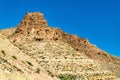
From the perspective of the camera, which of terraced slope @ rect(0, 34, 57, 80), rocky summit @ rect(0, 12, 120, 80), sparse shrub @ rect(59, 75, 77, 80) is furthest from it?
sparse shrub @ rect(59, 75, 77, 80)

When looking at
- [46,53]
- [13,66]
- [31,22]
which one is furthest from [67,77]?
[13,66]

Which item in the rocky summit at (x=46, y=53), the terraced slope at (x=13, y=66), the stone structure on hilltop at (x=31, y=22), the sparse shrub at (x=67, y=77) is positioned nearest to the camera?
the terraced slope at (x=13, y=66)

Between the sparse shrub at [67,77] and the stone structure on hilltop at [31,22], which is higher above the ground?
the stone structure on hilltop at [31,22]

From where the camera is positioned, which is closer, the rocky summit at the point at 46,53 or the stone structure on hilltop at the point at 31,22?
the rocky summit at the point at 46,53

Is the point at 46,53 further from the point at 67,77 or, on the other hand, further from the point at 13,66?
the point at 13,66

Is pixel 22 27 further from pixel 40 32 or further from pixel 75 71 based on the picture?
pixel 75 71

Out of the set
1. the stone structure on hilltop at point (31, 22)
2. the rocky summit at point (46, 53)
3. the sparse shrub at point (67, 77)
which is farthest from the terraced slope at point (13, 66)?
the stone structure on hilltop at point (31, 22)

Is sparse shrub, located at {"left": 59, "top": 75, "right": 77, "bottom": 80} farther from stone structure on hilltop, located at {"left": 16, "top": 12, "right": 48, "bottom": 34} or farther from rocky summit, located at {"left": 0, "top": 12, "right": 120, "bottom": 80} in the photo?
stone structure on hilltop, located at {"left": 16, "top": 12, "right": 48, "bottom": 34}

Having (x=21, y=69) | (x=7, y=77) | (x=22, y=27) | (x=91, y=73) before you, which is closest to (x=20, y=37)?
(x=22, y=27)

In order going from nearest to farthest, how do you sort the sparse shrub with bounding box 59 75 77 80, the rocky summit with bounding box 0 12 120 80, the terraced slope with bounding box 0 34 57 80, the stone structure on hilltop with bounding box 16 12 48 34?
the terraced slope with bounding box 0 34 57 80, the rocky summit with bounding box 0 12 120 80, the sparse shrub with bounding box 59 75 77 80, the stone structure on hilltop with bounding box 16 12 48 34

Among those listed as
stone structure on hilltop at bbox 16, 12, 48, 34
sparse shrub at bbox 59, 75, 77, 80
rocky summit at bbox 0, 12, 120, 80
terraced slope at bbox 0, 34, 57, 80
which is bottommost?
terraced slope at bbox 0, 34, 57, 80

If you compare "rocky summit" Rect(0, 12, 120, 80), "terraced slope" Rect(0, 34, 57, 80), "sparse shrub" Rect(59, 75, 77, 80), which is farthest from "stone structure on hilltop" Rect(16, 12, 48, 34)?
"terraced slope" Rect(0, 34, 57, 80)

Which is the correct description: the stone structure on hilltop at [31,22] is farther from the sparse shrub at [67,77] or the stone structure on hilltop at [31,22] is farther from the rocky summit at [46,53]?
the sparse shrub at [67,77]

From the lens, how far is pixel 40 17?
95.9 meters
